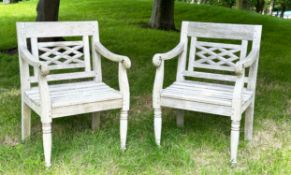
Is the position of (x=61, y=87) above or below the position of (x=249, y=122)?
above

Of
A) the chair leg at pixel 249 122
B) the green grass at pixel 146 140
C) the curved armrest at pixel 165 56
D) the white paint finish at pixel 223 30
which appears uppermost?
the white paint finish at pixel 223 30

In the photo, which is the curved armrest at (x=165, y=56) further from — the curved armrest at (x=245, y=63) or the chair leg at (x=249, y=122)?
the chair leg at (x=249, y=122)

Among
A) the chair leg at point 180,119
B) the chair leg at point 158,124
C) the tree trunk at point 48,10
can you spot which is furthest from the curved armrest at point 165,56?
the tree trunk at point 48,10

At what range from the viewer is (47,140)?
11.2ft

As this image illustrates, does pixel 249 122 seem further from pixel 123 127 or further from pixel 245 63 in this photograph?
pixel 123 127

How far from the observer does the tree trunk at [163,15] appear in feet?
38.5

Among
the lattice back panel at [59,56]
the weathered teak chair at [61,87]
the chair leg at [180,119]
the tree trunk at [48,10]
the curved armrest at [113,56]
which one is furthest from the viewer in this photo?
the tree trunk at [48,10]

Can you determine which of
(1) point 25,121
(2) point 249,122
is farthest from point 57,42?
(2) point 249,122

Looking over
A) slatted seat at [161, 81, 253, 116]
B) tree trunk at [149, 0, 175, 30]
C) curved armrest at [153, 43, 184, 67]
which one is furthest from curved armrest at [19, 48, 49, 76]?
tree trunk at [149, 0, 175, 30]

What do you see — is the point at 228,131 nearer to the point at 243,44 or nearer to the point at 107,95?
the point at 243,44

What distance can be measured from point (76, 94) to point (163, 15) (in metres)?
8.48

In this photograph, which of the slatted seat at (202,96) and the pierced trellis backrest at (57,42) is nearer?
the slatted seat at (202,96)

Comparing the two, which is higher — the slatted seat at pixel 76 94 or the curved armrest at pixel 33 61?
the curved armrest at pixel 33 61

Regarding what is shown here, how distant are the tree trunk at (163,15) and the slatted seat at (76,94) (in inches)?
311
